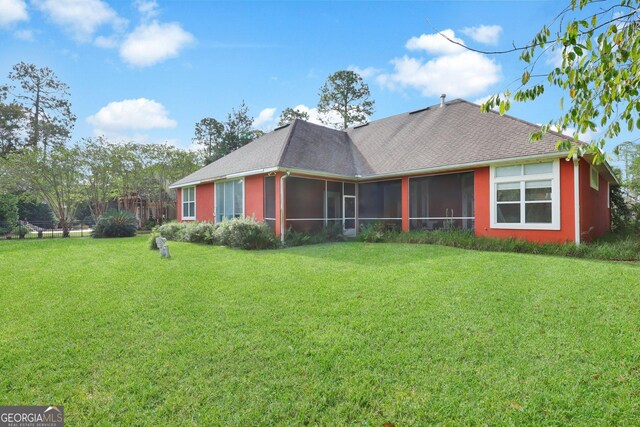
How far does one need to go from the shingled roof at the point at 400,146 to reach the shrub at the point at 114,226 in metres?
3.34

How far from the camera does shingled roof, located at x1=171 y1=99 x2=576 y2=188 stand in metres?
11.3

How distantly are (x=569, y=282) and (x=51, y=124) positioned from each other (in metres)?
40.7

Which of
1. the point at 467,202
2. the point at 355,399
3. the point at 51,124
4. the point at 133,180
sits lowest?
the point at 355,399

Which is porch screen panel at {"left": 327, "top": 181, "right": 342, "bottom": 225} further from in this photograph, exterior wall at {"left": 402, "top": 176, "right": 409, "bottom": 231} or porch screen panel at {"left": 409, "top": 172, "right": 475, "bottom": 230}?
porch screen panel at {"left": 409, "top": 172, "right": 475, "bottom": 230}

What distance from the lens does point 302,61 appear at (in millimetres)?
12594

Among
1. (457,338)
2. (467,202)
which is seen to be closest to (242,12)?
(457,338)

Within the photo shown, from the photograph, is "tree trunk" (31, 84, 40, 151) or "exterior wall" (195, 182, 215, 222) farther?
"tree trunk" (31, 84, 40, 151)

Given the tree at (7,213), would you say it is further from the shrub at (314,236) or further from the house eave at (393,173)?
the shrub at (314,236)

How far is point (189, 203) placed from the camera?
19.1m

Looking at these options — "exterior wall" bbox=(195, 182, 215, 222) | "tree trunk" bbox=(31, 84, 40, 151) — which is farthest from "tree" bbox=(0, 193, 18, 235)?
"tree trunk" bbox=(31, 84, 40, 151)

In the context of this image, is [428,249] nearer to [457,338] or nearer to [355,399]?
[457,338]

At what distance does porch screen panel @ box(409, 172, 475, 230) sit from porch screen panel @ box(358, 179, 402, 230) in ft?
2.87

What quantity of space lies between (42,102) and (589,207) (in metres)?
42.0

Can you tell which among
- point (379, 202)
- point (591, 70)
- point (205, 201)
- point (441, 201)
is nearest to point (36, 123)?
point (205, 201)
